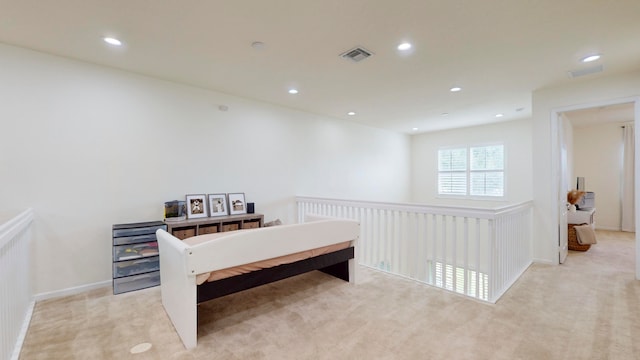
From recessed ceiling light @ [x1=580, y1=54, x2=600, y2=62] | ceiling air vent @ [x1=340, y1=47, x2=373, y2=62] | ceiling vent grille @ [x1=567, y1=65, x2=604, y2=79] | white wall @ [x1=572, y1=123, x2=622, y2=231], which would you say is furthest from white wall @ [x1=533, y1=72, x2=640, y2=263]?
white wall @ [x1=572, y1=123, x2=622, y2=231]

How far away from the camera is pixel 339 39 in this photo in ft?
8.60

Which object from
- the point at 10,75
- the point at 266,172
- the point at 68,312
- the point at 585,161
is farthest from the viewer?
the point at 585,161

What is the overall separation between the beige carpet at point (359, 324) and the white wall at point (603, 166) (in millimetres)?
4491

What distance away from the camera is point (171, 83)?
12.2ft

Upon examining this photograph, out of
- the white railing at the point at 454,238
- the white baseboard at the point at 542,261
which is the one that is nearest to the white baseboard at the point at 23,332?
the white railing at the point at 454,238

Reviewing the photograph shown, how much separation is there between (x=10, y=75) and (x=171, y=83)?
4.88 ft

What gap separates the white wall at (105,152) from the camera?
2820 mm

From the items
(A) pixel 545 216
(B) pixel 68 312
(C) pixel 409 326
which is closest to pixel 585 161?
(A) pixel 545 216

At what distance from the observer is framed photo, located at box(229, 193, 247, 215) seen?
4.17 meters

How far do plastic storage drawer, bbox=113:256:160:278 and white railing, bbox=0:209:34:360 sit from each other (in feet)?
2.26

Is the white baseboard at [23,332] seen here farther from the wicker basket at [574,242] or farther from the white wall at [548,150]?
the wicker basket at [574,242]

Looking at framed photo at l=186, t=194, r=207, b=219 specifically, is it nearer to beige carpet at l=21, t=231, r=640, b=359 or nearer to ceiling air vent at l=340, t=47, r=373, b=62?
beige carpet at l=21, t=231, r=640, b=359

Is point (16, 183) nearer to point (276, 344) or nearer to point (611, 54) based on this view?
point (276, 344)

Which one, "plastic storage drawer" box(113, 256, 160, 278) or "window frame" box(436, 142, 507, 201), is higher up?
"window frame" box(436, 142, 507, 201)
